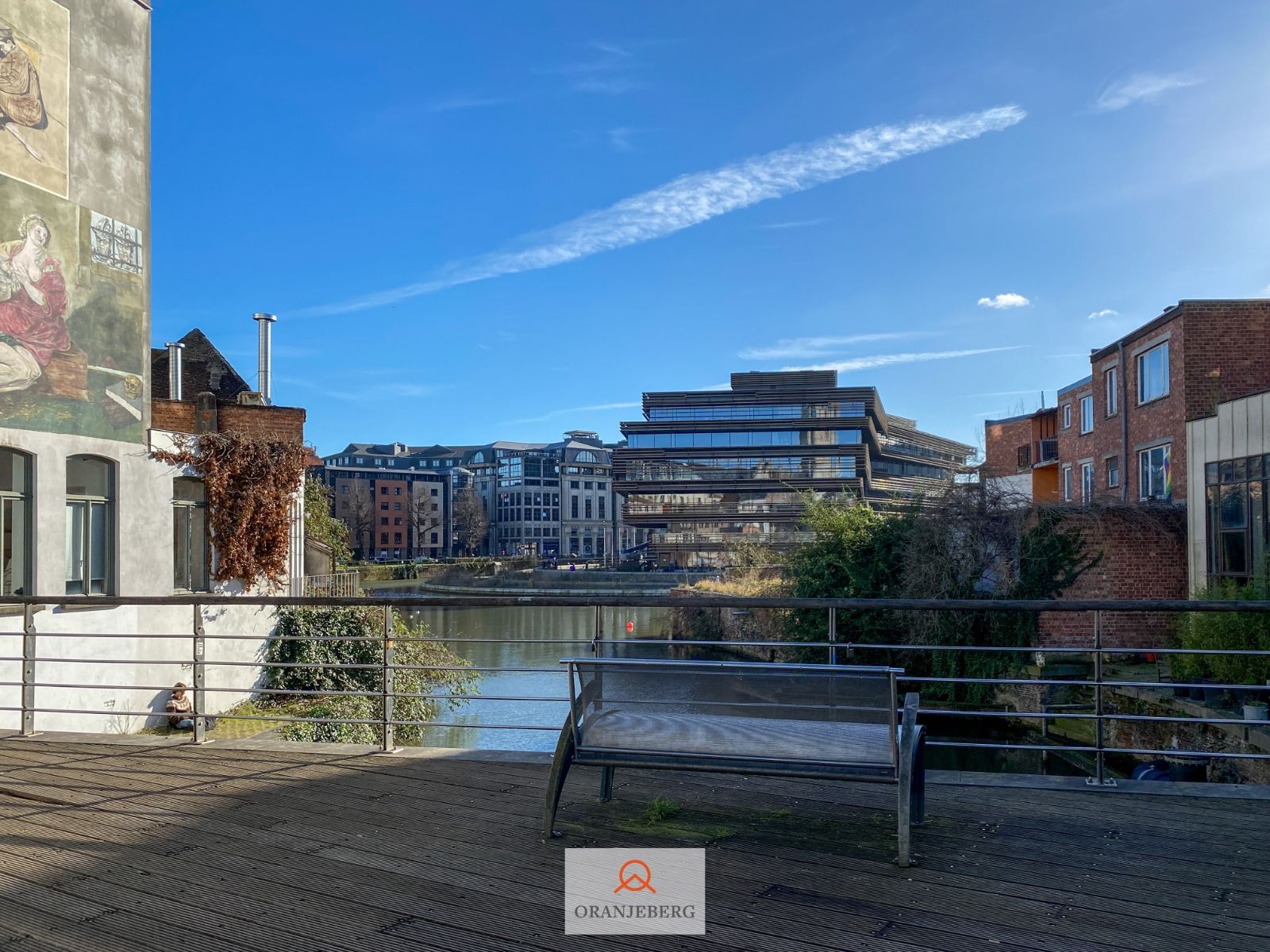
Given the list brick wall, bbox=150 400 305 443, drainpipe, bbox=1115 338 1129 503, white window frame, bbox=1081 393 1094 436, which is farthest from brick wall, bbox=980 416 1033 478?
brick wall, bbox=150 400 305 443

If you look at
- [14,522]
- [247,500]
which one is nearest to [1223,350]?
[247,500]

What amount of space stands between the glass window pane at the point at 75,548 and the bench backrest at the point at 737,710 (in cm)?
1333

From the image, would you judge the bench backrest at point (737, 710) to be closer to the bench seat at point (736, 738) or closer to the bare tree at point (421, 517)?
the bench seat at point (736, 738)

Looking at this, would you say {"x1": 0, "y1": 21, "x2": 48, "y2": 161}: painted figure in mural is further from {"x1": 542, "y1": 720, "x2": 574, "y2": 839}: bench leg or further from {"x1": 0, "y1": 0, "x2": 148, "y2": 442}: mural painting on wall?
{"x1": 542, "y1": 720, "x2": 574, "y2": 839}: bench leg

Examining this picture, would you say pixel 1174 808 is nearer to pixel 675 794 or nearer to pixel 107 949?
pixel 675 794

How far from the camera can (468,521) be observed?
367 feet

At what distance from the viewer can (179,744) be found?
6.33 meters

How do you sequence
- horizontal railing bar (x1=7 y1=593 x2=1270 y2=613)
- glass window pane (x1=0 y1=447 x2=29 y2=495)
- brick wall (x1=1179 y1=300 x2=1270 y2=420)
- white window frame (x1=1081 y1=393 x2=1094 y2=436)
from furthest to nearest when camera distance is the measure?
white window frame (x1=1081 y1=393 x2=1094 y2=436)
brick wall (x1=1179 y1=300 x2=1270 y2=420)
glass window pane (x1=0 y1=447 x2=29 y2=495)
horizontal railing bar (x1=7 y1=593 x2=1270 y2=613)

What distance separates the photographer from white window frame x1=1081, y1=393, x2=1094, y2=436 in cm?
2670

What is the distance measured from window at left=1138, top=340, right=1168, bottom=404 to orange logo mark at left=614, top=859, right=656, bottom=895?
68.4 ft

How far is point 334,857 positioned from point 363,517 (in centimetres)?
9710

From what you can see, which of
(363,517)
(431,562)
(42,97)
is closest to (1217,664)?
(42,97)

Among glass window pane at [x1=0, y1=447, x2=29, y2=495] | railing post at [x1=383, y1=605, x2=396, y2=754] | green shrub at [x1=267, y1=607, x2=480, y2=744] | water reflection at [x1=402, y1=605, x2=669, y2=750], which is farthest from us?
green shrub at [x1=267, y1=607, x2=480, y2=744]

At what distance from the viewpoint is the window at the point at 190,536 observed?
17.9m
